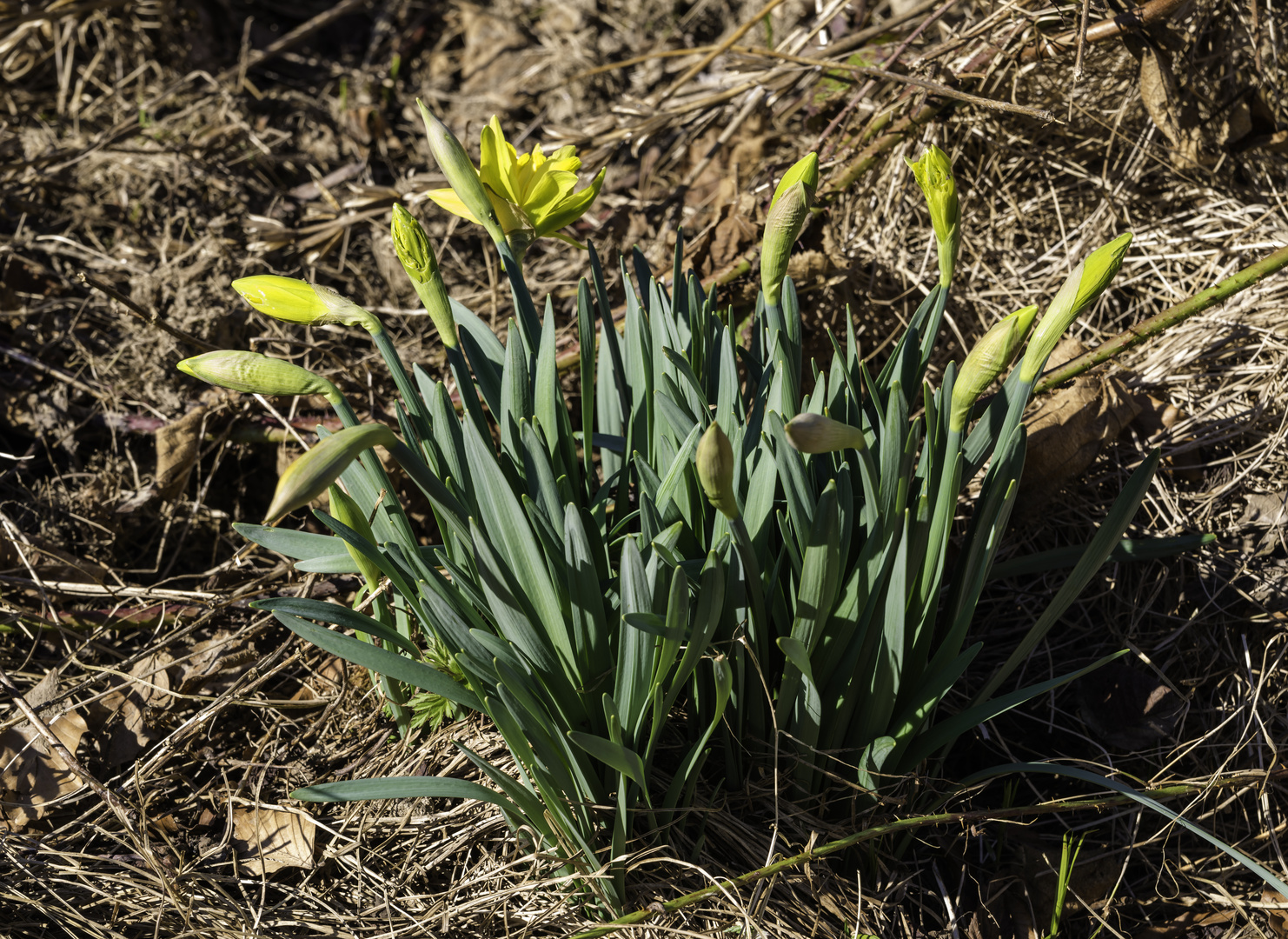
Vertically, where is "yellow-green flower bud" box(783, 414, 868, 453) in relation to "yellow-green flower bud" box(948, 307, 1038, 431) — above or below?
above

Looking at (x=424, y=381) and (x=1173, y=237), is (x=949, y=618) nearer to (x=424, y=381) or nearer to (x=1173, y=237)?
(x=424, y=381)

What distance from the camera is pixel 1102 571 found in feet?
5.53

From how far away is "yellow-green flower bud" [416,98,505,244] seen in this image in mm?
1109

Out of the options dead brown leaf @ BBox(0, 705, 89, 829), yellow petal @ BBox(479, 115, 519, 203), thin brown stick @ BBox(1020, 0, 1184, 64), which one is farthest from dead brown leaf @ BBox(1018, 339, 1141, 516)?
dead brown leaf @ BBox(0, 705, 89, 829)

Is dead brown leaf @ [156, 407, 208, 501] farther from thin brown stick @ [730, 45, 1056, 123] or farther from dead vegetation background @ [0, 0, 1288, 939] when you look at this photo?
thin brown stick @ [730, 45, 1056, 123]

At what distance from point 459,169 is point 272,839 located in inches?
42.3

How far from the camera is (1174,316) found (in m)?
1.60

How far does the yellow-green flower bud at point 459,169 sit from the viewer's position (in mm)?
1109

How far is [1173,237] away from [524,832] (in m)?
2.07

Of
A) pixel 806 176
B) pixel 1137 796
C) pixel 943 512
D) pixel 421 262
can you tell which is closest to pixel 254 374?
pixel 421 262

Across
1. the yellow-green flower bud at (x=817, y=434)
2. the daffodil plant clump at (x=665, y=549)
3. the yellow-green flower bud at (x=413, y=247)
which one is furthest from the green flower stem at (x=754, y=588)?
the yellow-green flower bud at (x=413, y=247)

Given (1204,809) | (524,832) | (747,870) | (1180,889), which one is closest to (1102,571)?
(1204,809)

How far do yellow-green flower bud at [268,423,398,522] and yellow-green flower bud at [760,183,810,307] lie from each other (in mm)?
598

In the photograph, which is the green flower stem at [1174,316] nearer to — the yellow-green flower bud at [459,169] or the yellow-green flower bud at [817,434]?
the yellow-green flower bud at [817,434]
